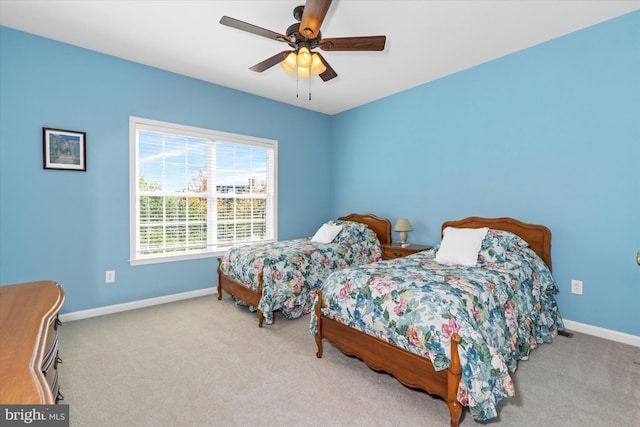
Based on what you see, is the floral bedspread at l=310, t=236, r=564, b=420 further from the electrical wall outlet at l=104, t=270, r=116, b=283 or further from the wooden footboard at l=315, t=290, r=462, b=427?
the electrical wall outlet at l=104, t=270, r=116, b=283

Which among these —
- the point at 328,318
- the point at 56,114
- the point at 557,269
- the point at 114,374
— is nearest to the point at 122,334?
the point at 114,374

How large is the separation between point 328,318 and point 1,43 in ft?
12.8

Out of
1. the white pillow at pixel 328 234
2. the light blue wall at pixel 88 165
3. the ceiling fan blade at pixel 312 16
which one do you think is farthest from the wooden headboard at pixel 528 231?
the light blue wall at pixel 88 165

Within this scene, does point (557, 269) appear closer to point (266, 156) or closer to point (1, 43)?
point (266, 156)

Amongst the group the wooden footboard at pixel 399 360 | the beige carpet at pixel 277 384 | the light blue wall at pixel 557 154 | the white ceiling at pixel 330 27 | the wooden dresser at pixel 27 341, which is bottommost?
the beige carpet at pixel 277 384

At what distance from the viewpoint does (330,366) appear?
2375mm

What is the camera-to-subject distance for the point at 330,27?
9.27ft

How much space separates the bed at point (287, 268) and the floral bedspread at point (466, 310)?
2.33 ft

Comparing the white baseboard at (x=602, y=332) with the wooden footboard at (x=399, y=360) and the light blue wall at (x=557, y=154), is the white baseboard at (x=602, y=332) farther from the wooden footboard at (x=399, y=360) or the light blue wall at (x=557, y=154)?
the wooden footboard at (x=399, y=360)

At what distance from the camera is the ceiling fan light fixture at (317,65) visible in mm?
2473

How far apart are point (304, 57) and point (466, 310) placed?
214 cm

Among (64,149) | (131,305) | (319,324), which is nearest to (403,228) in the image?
(319,324)

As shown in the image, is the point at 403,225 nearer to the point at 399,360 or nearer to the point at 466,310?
the point at 466,310

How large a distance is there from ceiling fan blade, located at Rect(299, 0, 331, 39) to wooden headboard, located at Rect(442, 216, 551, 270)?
8.76 feet
